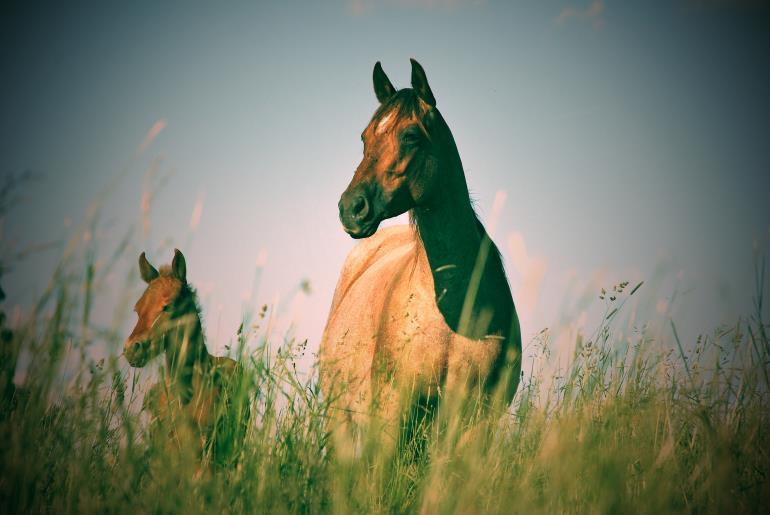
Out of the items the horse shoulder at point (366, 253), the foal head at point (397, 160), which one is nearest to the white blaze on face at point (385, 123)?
the foal head at point (397, 160)

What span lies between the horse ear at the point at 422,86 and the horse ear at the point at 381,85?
0.29 m

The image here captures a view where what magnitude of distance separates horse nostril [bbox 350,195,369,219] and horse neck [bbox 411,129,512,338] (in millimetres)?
503

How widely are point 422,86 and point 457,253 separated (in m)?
1.20

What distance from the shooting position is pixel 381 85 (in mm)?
3887

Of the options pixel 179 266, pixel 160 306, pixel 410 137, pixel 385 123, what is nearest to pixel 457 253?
pixel 410 137

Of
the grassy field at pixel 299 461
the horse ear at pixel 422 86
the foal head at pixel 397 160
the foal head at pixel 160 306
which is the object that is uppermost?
the horse ear at pixel 422 86

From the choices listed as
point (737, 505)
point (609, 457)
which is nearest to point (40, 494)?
point (609, 457)

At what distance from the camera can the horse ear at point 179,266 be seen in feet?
17.3

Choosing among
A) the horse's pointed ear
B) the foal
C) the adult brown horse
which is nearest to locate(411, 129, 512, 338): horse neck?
the adult brown horse

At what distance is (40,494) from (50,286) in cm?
82

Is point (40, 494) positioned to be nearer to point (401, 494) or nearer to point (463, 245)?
point (401, 494)

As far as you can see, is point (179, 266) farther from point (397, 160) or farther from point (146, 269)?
point (397, 160)

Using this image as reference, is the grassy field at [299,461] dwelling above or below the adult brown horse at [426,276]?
below

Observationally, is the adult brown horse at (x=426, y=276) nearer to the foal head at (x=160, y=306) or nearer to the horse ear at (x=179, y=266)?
the foal head at (x=160, y=306)
